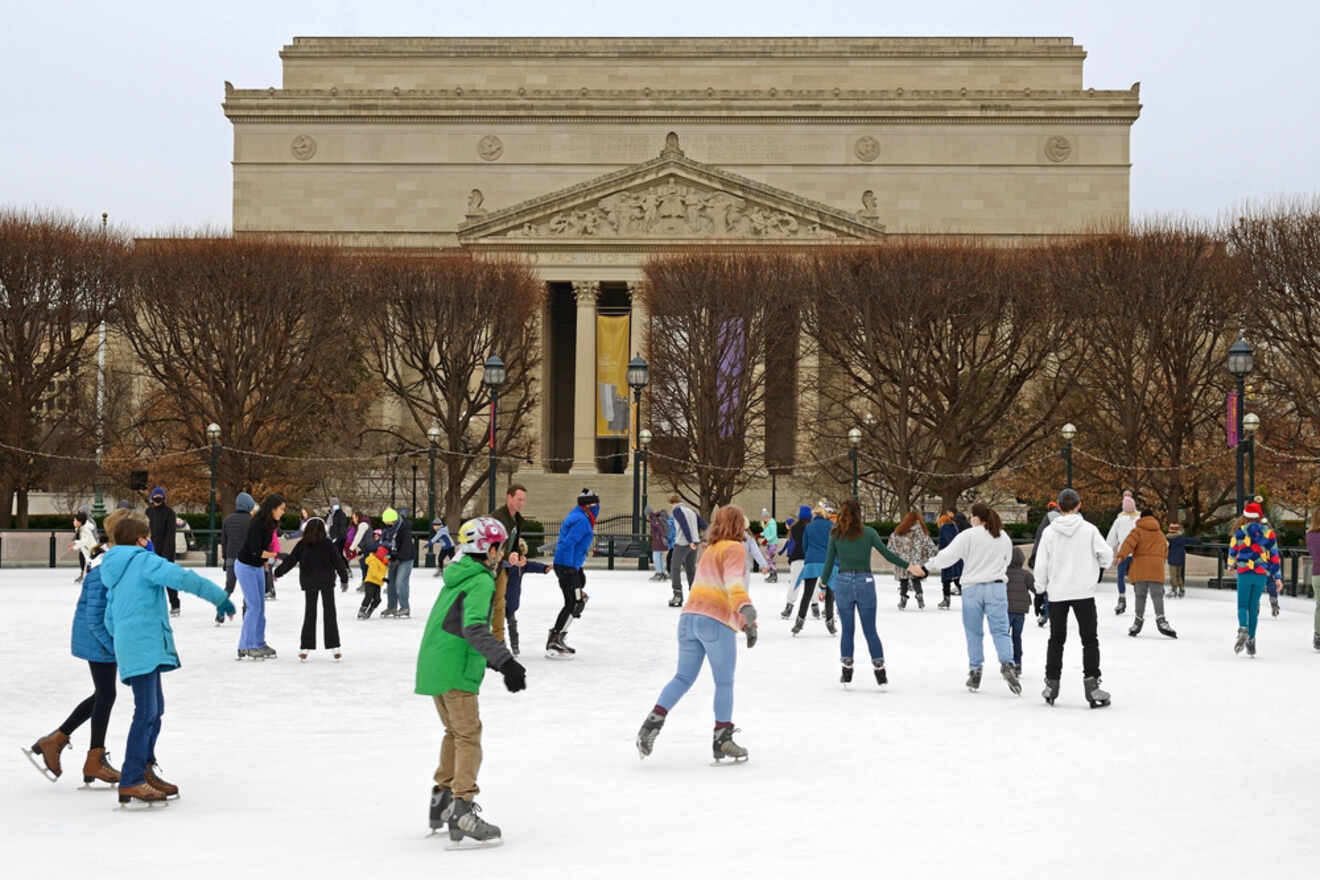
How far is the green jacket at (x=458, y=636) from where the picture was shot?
891 cm

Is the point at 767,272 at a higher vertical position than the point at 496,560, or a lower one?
higher

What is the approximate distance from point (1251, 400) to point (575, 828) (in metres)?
35.4

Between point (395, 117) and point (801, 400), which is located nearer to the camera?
point (801, 400)

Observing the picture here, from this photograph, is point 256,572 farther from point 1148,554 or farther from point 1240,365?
point 1240,365

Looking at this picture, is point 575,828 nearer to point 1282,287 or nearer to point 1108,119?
point 1282,287

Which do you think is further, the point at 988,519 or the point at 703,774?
the point at 988,519

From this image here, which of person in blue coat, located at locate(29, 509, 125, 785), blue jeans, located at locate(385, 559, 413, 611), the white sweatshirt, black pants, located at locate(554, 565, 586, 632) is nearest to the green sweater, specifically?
the white sweatshirt

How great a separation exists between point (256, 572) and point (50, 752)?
7.39m

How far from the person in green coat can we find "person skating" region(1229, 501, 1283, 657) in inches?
483

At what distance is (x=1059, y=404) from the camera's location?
151ft

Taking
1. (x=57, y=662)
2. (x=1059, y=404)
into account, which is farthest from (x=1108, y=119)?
(x=57, y=662)

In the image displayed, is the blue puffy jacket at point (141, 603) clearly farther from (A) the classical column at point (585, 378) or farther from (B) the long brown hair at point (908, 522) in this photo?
(A) the classical column at point (585, 378)

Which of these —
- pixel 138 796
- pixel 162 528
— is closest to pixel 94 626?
pixel 138 796

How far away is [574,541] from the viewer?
18406 mm
